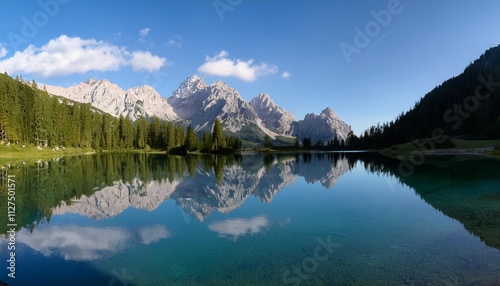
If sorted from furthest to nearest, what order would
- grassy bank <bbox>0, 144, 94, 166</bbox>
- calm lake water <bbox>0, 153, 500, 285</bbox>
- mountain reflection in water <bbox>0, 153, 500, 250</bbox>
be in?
grassy bank <bbox>0, 144, 94, 166</bbox>, mountain reflection in water <bbox>0, 153, 500, 250</bbox>, calm lake water <bbox>0, 153, 500, 285</bbox>

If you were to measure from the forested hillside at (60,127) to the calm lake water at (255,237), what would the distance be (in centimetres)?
9344

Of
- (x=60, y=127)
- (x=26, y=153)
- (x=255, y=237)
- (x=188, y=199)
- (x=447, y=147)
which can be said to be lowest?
(x=255, y=237)

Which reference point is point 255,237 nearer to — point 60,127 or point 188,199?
point 188,199

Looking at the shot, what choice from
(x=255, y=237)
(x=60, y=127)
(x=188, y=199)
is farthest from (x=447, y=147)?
(x=60, y=127)

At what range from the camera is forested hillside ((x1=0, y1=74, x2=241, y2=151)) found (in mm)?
106188

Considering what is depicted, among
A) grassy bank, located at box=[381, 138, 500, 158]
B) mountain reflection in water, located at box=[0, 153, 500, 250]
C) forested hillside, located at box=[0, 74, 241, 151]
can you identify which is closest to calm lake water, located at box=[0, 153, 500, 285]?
mountain reflection in water, located at box=[0, 153, 500, 250]

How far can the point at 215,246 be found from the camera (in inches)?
672

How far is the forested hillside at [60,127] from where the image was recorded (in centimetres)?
10619

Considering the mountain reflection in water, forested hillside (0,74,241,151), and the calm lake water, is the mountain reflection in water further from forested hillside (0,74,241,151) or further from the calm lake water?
forested hillside (0,74,241,151)

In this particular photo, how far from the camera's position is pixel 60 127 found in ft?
421

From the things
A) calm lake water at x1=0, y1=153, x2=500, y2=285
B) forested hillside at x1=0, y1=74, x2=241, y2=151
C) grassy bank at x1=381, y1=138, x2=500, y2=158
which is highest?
forested hillside at x1=0, y1=74, x2=241, y2=151

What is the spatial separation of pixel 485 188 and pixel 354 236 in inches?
1021

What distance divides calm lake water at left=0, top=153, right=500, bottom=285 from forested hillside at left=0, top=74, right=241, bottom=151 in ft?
307

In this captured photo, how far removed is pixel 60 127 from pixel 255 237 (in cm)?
13867
